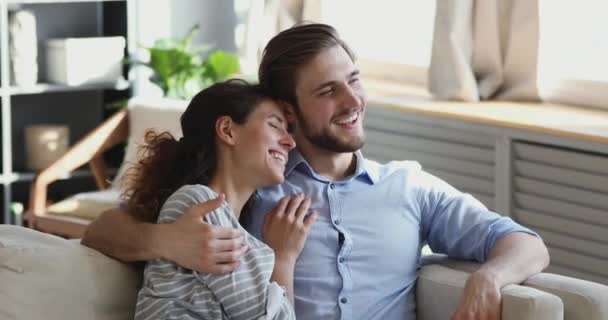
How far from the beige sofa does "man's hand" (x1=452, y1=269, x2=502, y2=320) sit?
2 centimetres

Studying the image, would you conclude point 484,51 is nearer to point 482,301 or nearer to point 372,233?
→ point 372,233

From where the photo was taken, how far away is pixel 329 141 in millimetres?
2734

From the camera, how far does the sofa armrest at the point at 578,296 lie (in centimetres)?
245

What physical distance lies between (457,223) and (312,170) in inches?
14.2

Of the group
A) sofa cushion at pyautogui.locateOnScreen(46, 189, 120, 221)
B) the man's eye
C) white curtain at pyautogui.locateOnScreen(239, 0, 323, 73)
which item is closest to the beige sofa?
the man's eye

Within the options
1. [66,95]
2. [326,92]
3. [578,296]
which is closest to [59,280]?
[326,92]

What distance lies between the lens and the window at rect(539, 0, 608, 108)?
4207 millimetres

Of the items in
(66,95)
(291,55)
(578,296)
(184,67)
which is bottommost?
(66,95)

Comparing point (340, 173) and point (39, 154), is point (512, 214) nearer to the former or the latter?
point (340, 173)

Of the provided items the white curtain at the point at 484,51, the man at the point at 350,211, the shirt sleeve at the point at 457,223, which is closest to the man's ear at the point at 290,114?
the man at the point at 350,211

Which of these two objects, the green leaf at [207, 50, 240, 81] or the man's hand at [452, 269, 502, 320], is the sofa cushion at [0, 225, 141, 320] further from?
the green leaf at [207, 50, 240, 81]

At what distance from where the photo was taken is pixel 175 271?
7.72ft

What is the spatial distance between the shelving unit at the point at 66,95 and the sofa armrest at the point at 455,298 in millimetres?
2733

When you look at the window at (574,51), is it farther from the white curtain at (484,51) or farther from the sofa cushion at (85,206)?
the sofa cushion at (85,206)
